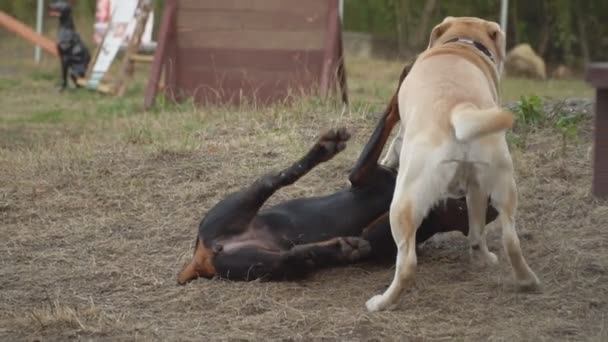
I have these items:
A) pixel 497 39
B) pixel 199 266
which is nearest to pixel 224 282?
pixel 199 266

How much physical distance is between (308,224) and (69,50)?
31.4 feet

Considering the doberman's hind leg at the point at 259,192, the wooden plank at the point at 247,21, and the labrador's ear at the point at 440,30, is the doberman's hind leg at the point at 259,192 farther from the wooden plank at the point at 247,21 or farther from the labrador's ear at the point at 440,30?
the wooden plank at the point at 247,21

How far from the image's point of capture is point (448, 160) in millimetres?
4020

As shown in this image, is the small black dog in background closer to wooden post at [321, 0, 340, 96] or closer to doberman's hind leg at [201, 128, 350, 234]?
wooden post at [321, 0, 340, 96]

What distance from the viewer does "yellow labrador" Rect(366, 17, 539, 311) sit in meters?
4.02

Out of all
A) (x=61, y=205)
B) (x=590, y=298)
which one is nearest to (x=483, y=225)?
(x=590, y=298)

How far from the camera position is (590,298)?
4383mm

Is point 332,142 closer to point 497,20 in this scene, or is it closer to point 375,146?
point 375,146

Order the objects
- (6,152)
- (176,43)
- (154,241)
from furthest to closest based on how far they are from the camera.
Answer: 1. (176,43)
2. (6,152)
3. (154,241)

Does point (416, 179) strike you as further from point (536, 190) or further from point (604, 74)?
point (536, 190)

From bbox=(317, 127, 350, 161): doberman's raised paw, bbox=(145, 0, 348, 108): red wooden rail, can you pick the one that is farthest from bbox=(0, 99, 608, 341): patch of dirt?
bbox=(145, 0, 348, 108): red wooden rail

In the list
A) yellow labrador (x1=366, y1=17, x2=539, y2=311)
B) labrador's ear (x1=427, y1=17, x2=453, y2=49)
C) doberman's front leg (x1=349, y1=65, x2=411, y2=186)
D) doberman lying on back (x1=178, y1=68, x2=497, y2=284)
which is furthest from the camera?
labrador's ear (x1=427, y1=17, x2=453, y2=49)

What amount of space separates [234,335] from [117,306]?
2.22 ft

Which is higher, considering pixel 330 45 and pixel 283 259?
pixel 330 45
